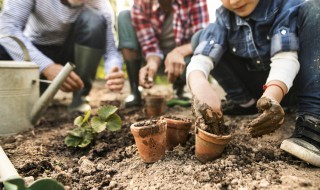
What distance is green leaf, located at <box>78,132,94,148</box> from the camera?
1773mm

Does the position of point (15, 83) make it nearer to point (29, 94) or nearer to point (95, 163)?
point (29, 94)

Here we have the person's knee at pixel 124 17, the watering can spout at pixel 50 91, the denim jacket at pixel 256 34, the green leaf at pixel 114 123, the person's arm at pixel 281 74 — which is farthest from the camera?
the person's knee at pixel 124 17

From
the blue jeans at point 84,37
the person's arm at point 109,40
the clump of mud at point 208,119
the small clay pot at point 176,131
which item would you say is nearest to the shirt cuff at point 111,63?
the person's arm at point 109,40

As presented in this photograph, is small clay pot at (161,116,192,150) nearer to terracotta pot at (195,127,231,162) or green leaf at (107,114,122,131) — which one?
terracotta pot at (195,127,231,162)

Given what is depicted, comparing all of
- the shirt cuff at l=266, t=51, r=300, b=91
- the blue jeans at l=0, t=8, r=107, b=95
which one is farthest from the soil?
the blue jeans at l=0, t=8, r=107, b=95

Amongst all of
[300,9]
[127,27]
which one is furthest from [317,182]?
[127,27]

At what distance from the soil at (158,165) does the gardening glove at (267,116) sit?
17 cm

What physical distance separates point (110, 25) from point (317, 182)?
7.63ft

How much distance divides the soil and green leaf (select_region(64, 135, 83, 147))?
0.05 meters

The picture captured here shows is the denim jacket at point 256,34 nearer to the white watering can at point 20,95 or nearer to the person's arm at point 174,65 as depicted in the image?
the person's arm at point 174,65

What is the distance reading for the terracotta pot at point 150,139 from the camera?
1393 mm

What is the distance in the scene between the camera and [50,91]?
214 cm

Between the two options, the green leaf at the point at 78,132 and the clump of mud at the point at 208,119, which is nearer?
the clump of mud at the point at 208,119

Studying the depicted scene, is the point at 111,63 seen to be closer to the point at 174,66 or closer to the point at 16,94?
the point at 174,66
